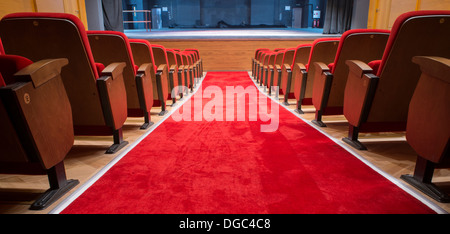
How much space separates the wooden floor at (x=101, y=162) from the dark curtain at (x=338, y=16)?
418 cm

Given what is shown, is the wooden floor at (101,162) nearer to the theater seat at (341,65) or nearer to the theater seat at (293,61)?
the theater seat at (341,65)

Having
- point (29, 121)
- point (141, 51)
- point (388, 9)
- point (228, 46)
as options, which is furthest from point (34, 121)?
point (388, 9)

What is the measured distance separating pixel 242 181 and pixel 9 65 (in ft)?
2.02

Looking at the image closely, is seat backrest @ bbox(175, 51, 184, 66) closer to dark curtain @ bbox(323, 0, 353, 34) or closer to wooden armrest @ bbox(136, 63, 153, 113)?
wooden armrest @ bbox(136, 63, 153, 113)

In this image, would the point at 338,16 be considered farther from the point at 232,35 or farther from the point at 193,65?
the point at 193,65

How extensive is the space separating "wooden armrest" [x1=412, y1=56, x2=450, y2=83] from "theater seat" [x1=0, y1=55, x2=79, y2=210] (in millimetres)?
877

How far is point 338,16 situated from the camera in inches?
192

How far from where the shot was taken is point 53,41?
77cm

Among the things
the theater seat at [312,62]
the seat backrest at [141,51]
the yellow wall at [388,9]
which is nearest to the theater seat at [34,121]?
the seat backrest at [141,51]

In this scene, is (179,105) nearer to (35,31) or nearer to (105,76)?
(105,76)

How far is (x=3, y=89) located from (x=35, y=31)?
0.32 meters

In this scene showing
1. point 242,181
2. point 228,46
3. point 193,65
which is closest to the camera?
point 242,181

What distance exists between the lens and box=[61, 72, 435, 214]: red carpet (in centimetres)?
63

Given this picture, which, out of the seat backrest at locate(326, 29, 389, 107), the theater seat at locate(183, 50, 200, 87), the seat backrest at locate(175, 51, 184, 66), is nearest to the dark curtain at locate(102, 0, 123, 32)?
the theater seat at locate(183, 50, 200, 87)
